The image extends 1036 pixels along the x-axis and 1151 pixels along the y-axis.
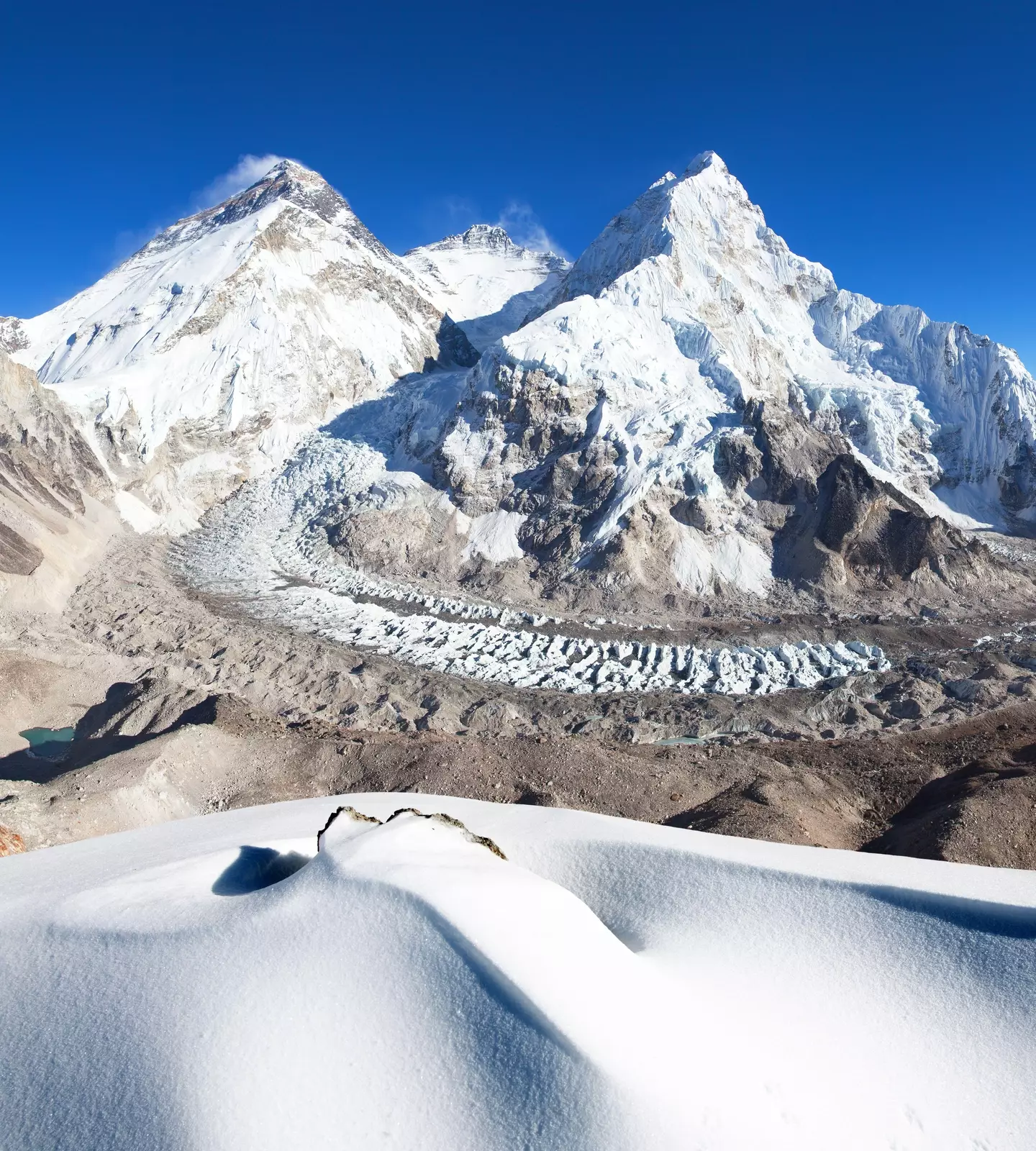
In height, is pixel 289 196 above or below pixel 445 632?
above

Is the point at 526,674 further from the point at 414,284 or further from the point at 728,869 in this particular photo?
the point at 414,284

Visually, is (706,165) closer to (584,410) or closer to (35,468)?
(584,410)

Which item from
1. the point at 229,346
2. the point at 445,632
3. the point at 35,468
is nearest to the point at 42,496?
the point at 35,468

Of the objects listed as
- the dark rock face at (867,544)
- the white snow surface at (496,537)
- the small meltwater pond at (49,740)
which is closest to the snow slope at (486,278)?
the white snow surface at (496,537)

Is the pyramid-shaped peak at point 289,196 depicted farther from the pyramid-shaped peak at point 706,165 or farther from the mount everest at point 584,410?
the pyramid-shaped peak at point 706,165

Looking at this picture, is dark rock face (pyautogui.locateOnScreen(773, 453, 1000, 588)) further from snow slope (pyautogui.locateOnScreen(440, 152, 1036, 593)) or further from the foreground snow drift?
the foreground snow drift

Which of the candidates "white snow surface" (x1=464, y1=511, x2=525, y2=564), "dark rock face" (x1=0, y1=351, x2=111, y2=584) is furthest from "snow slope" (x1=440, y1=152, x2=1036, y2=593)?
"dark rock face" (x1=0, y1=351, x2=111, y2=584)
